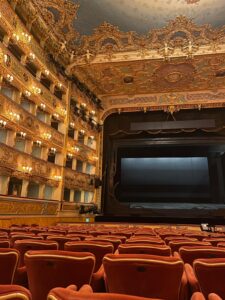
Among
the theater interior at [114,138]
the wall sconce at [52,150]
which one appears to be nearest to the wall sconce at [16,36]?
the theater interior at [114,138]

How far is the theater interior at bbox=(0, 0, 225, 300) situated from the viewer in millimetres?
2090

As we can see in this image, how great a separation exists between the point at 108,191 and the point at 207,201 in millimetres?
7599

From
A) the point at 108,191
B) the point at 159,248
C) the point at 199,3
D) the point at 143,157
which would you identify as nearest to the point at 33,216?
the point at 108,191

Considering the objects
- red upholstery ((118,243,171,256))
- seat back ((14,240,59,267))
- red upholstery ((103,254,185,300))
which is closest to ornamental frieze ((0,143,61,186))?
seat back ((14,240,59,267))

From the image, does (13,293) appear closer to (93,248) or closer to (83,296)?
(83,296)

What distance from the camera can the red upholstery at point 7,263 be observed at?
2070 millimetres

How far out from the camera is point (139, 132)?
19.2m

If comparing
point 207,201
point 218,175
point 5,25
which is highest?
point 5,25

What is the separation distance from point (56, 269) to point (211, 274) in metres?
1.22

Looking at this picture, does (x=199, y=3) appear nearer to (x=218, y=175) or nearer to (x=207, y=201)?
(x=218, y=175)

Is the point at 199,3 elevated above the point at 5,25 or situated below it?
above

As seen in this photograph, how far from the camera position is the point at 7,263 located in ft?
6.87

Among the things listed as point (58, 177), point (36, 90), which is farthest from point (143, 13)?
point (58, 177)

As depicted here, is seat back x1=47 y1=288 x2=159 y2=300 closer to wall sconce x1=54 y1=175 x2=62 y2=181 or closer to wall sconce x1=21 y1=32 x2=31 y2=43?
wall sconce x1=21 y1=32 x2=31 y2=43
